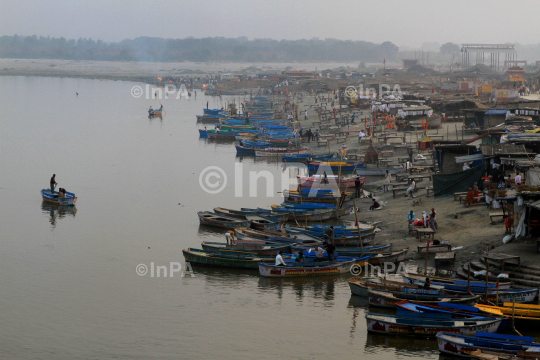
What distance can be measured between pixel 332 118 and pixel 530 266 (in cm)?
4224

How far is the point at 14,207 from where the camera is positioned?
106 feet

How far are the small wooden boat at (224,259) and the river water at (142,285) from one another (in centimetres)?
31

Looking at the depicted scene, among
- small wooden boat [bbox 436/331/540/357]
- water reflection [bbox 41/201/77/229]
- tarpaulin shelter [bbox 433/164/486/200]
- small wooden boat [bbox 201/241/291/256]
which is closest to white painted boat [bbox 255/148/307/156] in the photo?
water reflection [bbox 41/201/77/229]

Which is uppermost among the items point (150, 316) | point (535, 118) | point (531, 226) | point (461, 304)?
point (535, 118)

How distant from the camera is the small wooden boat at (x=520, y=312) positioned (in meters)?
15.2

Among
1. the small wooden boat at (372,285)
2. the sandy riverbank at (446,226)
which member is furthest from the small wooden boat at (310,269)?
the sandy riverbank at (446,226)

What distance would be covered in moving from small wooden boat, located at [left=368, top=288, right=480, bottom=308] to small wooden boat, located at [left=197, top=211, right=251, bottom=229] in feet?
30.3

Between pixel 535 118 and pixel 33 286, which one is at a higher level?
pixel 535 118

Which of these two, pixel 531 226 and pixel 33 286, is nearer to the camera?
pixel 531 226

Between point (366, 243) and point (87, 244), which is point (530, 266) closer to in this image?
point (366, 243)

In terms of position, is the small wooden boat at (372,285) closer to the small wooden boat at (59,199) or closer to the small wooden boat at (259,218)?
the small wooden boat at (259,218)

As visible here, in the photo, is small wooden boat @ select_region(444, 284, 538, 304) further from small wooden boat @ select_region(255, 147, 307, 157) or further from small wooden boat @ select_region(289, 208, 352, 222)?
small wooden boat @ select_region(255, 147, 307, 157)

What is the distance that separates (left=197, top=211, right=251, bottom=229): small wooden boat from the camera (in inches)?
1035

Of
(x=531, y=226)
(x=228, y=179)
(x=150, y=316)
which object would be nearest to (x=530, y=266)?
(x=531, y=226)
